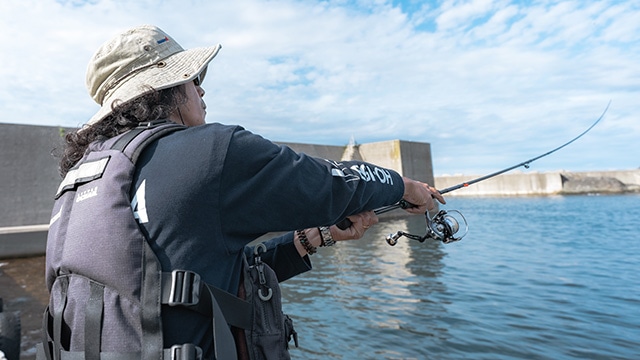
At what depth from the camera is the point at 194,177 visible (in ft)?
4.07

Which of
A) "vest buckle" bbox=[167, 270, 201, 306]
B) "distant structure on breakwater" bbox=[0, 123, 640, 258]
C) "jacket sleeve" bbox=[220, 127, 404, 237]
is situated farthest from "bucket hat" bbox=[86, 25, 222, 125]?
"vest buckle" bbox=[167, 270, 201, 306]

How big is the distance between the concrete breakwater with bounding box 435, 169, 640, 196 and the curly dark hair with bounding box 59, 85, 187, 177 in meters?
47.0

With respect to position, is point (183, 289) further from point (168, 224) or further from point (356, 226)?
point (356, 226)

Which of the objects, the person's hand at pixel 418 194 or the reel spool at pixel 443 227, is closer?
the person's hand at pixel 418 194

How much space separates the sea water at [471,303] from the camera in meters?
4.96

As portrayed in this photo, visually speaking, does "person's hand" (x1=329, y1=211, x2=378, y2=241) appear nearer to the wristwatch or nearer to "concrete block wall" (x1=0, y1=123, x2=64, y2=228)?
the wristwatch

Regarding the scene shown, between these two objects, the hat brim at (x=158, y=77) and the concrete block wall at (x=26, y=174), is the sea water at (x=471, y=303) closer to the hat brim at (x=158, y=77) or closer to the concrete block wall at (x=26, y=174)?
the hat brim at (x=158, y=77)

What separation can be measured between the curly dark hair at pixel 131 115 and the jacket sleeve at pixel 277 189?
384 mm

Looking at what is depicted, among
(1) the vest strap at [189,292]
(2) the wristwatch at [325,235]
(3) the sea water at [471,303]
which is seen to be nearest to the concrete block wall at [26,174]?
(3) the sea water at [471,303]

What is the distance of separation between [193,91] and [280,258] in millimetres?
905

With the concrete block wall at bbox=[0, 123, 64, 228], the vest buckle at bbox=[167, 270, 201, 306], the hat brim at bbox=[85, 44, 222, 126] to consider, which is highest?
the concrete block wall at bbox=[0, 123, 64, 228]

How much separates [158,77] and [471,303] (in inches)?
246

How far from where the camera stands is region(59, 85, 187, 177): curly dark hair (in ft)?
4.95

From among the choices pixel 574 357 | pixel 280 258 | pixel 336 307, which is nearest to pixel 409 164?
pixel 336 307
